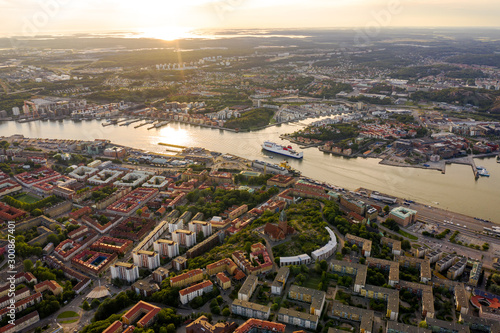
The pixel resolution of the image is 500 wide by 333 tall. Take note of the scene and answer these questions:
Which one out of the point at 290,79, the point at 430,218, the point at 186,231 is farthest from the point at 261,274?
the point at 290,79

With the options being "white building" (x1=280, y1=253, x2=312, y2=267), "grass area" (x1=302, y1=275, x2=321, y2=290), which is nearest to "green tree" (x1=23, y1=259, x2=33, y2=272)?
"white building" (x1=280, y1=253, x2=312, y2=267)

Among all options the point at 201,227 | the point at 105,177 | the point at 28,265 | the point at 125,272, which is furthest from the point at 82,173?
the point at 125,272

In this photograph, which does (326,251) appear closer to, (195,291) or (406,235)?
(406,235)

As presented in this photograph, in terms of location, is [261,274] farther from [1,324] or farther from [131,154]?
[131,154]

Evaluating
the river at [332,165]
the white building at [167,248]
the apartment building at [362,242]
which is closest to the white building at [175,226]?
the white building at [167,248]

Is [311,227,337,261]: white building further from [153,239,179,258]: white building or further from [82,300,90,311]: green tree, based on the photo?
[82,300,90,311]: green tree

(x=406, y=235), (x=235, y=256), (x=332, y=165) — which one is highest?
(x=235, y=256)
